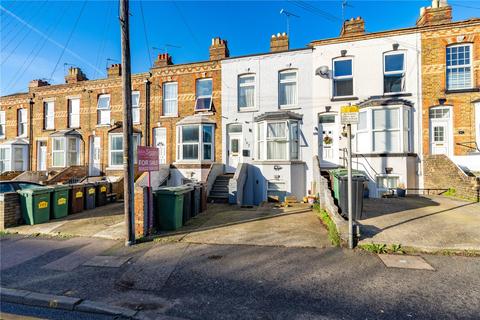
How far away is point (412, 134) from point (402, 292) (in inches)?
428

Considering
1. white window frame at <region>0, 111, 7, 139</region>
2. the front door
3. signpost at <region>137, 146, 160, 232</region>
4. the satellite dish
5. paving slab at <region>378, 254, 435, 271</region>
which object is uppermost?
the satellite dish

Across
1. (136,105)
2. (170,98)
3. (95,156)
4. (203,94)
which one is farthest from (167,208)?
(95,156)

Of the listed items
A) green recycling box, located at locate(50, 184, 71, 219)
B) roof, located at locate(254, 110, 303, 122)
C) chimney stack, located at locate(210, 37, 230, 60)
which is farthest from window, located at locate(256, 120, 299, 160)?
green recycling box, located at locate(50, 184, 71, 219)

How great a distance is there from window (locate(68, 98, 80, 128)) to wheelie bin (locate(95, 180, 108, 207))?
31.0 ft

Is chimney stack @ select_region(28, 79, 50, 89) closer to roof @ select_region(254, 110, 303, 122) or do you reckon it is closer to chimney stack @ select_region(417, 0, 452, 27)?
roof @ select_region(254, 110, 303, 122)

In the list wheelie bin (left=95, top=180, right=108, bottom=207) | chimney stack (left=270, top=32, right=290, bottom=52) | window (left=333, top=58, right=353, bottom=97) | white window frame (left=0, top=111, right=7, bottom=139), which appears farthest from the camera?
white window frame (left=0, top=111, right=7, bottom=139)

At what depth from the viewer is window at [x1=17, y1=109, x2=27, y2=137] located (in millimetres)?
20234

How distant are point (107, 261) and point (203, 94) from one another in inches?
478

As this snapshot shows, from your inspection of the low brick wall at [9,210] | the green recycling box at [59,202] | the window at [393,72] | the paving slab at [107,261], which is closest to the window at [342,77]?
the window at [393,72]

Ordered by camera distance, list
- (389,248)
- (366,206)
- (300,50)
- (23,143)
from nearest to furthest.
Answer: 1. (389,248)
2. (366,206)
3. (300,50)
4. (23,143)

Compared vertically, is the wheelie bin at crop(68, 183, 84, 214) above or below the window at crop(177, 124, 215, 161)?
below

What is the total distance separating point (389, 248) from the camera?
18.0 ft

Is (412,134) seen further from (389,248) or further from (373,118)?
(389,248)

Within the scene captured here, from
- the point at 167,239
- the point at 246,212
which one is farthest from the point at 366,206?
the point at 167,239
